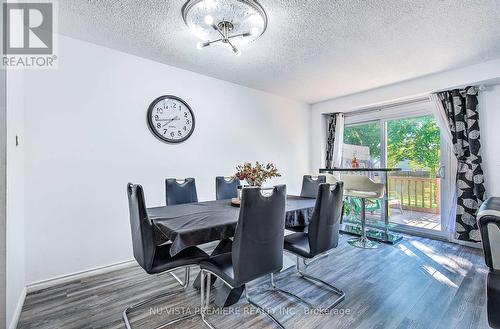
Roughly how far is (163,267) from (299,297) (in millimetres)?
1175

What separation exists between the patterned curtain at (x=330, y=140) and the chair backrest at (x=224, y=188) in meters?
2.58

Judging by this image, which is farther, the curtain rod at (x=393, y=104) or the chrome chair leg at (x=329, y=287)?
the curtain rod at (x=393, y=104)

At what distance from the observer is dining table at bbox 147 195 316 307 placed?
1.52 m

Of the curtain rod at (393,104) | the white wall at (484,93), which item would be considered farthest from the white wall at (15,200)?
the curtain rod at (393,104)

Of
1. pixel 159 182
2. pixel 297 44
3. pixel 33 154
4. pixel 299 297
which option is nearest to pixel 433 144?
pixel 297 44

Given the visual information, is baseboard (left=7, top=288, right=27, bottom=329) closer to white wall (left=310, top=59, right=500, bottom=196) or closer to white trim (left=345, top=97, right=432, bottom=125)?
white wall (left=310, top=59, right=500, bottom=196)

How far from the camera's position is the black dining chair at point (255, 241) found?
146 cm

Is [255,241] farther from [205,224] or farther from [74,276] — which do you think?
[74,276]

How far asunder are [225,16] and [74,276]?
280cm

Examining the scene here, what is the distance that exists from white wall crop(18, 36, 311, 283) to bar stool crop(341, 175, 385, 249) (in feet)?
6.58

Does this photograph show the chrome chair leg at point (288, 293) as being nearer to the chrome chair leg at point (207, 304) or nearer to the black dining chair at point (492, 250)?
the chrome chair leg at point (207, 304)

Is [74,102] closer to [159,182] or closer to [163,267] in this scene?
[159,182]

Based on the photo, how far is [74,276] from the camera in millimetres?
2398

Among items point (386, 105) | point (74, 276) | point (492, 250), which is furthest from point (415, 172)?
point (74, 276)
